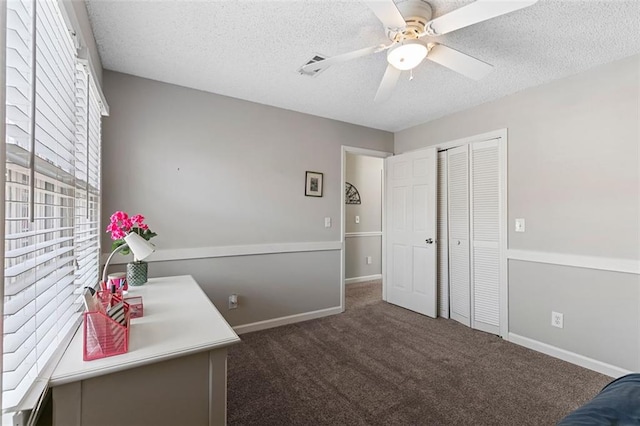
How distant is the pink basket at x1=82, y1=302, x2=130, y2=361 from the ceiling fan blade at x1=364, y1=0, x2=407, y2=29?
1671 millimetres

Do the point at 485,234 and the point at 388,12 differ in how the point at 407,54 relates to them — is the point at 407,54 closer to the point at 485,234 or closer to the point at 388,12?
the point at 388,12

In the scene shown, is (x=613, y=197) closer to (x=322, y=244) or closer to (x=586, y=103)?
(x=586, y=103)

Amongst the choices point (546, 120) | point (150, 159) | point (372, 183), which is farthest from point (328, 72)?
point (372, 183)

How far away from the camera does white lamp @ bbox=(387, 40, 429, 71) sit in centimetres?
168

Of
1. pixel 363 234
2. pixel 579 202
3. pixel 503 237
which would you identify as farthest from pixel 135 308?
pixel 363 234

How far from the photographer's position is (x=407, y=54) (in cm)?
172

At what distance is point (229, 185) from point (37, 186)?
199 centimetres

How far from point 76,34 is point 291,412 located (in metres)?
2.31

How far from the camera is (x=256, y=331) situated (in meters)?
3.07

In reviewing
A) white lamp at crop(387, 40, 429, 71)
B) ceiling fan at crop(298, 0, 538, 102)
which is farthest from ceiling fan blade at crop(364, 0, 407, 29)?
white lamp at crop(387, 40, 429, 71)

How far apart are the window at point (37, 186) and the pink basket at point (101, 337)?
102mm

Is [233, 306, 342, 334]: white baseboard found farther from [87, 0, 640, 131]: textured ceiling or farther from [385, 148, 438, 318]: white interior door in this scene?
[87, 0, 640, 131]: textured ceiling

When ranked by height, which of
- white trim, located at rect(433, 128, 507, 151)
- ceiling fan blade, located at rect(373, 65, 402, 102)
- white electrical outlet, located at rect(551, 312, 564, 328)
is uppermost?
ceiling fan blade, located at rect(373, 65, 402, 102)

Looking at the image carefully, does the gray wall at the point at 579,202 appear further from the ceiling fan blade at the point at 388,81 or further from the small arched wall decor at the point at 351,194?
the small arched wall decor at the point at 351,194
